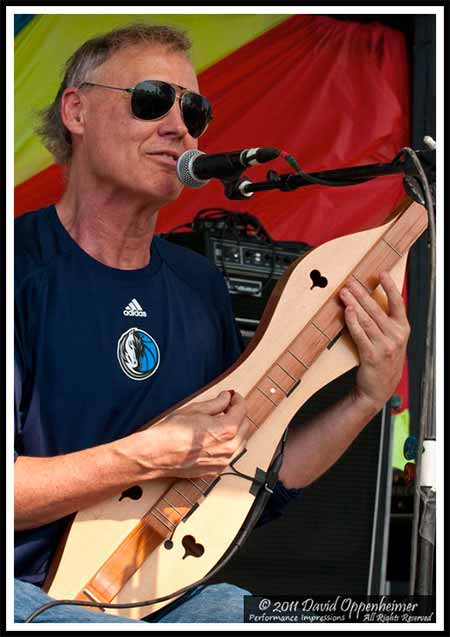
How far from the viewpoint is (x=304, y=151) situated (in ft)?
11.8

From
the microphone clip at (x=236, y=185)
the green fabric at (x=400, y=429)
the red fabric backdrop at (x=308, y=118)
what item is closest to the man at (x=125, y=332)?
the microphone clip at (x=236, y=185)

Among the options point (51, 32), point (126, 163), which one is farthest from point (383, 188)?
point (126, 163)

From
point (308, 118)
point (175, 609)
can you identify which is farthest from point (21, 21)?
point (175, 609)

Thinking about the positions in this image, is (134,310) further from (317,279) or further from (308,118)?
(308,118)

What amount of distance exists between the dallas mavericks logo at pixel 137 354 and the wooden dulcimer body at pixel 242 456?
4.8 inches

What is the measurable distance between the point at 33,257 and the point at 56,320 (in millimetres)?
146

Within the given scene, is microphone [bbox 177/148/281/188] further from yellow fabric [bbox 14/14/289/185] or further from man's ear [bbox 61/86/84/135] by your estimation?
yellow fabric [bbox 14/14/289/185]

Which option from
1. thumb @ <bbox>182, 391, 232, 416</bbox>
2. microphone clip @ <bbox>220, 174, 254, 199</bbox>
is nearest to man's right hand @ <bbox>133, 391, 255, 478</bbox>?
thumb @ <bbox>182, 391, 232, 416</bbox>

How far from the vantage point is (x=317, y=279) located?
2090mm

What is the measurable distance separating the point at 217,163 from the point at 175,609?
2.78 ft

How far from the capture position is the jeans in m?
1.67

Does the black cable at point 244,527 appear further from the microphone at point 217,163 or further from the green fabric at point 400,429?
the green fabric at point 400,429

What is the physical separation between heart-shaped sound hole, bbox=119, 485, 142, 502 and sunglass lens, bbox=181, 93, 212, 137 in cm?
74

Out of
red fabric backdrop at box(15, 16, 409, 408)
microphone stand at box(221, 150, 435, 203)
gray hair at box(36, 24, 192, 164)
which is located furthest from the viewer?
red fabric backdrop at box(15, 16, 409, 408)
